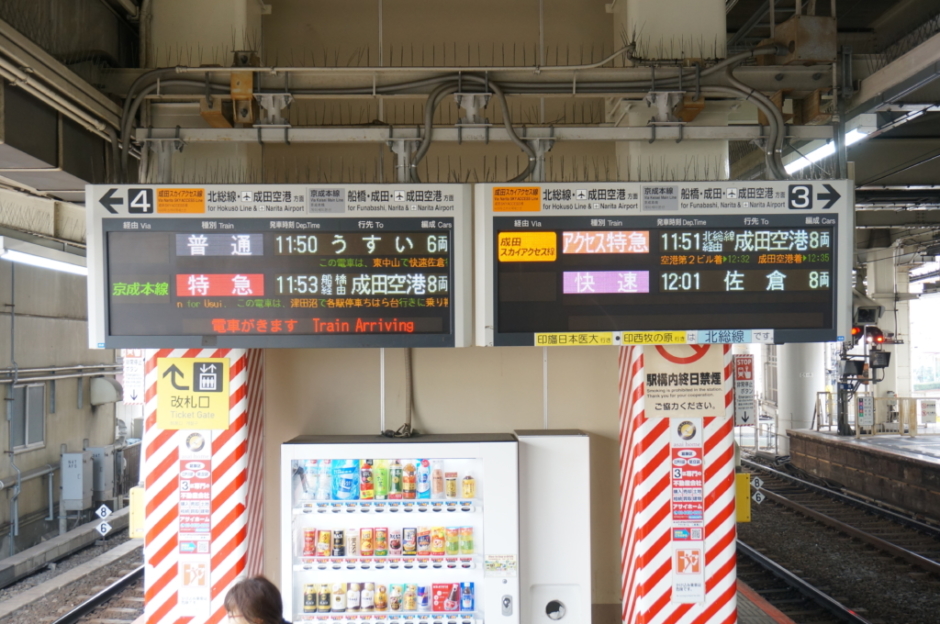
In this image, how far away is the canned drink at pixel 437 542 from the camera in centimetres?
483

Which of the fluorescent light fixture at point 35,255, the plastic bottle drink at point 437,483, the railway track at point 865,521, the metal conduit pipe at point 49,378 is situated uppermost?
the fluorescent light fixture at point 35,255

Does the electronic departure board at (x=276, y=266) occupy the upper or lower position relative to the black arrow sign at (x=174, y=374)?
upper

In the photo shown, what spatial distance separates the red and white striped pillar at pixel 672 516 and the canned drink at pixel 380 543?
1695 mm

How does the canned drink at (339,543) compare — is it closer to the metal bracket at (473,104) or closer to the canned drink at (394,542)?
the canned drink at (394,542)

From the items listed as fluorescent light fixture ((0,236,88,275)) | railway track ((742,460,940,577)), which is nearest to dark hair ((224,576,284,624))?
fluorescent light fixture ((0,236,88,275))

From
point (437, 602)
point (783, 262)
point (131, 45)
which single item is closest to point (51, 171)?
point (131, 45)

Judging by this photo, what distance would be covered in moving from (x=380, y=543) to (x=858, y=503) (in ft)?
37.2

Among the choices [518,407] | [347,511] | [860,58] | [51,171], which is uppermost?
[860,58]

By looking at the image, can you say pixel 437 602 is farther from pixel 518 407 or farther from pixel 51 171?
pixel 51 171

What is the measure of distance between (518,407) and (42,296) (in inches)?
432

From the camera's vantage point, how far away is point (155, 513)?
186 inches

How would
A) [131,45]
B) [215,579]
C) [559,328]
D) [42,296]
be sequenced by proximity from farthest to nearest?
[42,296] → [131,45] → [215,579] → [559,328]

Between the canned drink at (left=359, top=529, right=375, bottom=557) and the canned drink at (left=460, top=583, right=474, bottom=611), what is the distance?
2.21 feet

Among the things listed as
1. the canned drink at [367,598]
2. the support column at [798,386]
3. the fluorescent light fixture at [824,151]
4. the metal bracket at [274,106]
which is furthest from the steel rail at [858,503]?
the metal bracket at [274,106]
